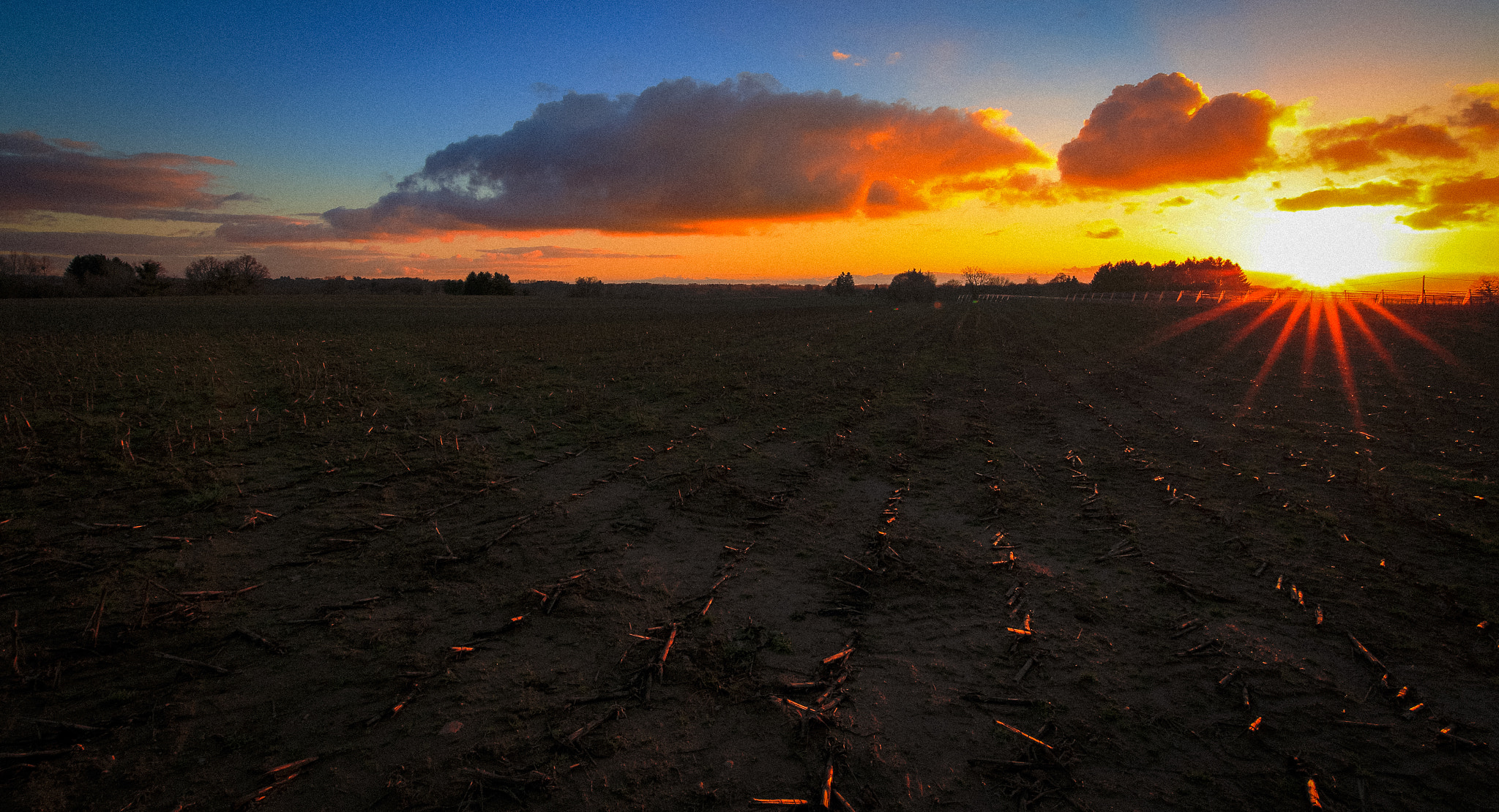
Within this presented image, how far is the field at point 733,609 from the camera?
3.33 meters

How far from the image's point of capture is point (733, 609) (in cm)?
508

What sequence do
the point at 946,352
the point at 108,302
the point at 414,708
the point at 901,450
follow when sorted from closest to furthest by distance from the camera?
the point at 414,708 → the point at 901,450 → the point at 946,352 → the point at 108,302

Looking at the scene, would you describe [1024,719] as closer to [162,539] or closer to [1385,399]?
[162,539]

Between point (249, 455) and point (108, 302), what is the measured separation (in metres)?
62.1

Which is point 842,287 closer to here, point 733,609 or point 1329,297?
point 1329,297

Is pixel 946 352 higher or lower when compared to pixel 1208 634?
higher

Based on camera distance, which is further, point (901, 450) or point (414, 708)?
point (901, 450)

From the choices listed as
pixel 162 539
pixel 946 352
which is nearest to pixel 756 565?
pixel 162 539

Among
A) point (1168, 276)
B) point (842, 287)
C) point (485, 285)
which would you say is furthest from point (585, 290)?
point (1168, 276)

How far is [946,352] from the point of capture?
24.2 meters

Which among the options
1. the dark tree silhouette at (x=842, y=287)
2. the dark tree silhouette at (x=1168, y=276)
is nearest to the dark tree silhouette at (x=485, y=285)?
the dark tree silhouette at (x=842, y=287)

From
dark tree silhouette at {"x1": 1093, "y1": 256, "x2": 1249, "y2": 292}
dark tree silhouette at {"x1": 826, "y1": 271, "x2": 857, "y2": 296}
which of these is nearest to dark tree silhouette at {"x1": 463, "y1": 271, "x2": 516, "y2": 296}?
dark tree silhouette at {"x1": 826, "y1": 271, "x2": 857, "y2": 296}

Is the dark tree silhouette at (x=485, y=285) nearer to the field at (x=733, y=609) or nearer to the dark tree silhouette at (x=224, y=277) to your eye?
the dark tree silhouette at (x=224, y=277)

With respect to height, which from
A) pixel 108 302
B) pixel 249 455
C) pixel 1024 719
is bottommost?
pixel 1024 719
